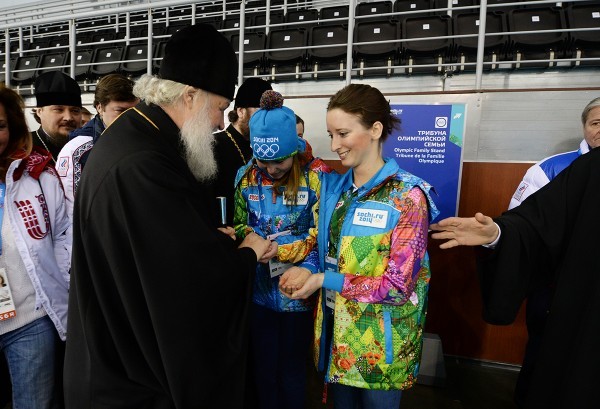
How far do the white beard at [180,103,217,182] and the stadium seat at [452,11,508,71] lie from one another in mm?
5559

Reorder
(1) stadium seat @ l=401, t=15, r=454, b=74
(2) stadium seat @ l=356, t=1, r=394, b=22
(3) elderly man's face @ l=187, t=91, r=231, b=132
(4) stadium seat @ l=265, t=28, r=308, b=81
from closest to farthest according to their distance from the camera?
(3) elderly man's face @ l=187, t=91, r=231, b=132 → (1) stadium seat @ l=401, t=15, r=454, b=74 → (4) stadium seat @ l=265, t=28, r=308, b=81 → (2) stadium seat @ l=356, t=1, r=394, b=22

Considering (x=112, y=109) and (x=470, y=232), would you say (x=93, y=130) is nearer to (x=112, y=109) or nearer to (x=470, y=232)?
(x=112, y=109)

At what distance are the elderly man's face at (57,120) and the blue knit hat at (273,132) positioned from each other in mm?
1851

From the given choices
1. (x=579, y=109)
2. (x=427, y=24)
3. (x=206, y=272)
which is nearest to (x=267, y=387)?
(x=206, y=272)

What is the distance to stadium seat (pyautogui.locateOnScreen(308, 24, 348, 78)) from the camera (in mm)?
6754

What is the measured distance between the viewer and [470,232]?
1471 millimetres

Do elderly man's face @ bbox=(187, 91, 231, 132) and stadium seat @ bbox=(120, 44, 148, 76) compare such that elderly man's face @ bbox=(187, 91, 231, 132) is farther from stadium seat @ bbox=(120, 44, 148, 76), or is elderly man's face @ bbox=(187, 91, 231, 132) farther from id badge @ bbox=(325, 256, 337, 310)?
stadium seat @ bbox=(120, 44, 148, 76)

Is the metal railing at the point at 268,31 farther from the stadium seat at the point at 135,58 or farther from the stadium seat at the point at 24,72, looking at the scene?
the stadium seat at the point at 24,72

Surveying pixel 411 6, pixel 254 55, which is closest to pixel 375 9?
pixel 411 6

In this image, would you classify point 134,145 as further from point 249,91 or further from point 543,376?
point 249,91

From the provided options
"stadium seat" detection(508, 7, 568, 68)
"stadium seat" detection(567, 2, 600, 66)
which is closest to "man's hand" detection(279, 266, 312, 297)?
"stadium seat" detection(508, 7, 568, 68)

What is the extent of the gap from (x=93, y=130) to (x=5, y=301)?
49.8 inches

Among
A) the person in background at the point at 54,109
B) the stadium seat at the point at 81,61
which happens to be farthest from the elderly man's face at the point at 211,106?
the stadium seat at the point at 81,61

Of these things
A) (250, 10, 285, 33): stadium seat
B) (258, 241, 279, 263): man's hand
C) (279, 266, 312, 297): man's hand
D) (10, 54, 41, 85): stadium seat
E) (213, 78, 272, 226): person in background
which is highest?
(250, 10, 285, 33): stadium seat
